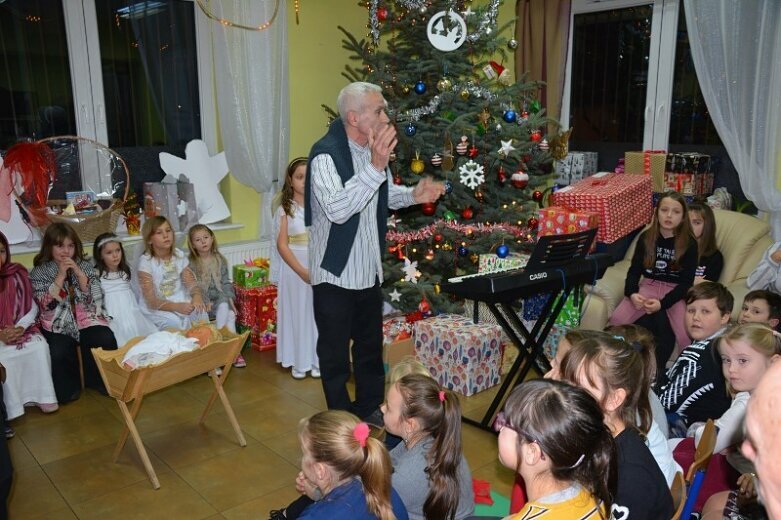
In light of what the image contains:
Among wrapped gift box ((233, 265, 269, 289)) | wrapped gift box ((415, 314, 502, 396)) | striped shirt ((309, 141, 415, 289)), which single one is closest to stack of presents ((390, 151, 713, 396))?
wrapped gift box ((415, 314, 502, 396))

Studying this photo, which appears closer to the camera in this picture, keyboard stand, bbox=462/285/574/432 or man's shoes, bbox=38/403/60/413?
keyboard stand, bbox=462/285/574/432

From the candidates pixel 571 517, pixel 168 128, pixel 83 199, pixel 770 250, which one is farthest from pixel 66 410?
pixel 770 250

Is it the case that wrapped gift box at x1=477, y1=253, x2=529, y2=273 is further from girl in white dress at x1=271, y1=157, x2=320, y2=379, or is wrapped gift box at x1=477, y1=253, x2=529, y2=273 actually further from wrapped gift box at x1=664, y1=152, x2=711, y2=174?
wrapped gift box at x1=664, y1=152, x2=711, y2=174

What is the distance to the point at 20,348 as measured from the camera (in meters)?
3.50

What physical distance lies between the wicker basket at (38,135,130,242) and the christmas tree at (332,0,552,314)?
6.19 ft

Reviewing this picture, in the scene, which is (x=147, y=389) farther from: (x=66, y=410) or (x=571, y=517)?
(x=571, y=517)

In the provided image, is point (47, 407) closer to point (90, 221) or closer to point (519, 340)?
point (90, 221)

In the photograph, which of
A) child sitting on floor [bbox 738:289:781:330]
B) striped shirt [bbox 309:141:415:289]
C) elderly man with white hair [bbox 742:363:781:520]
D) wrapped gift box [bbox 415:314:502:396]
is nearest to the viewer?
elderly man with white hair [bbox 742:363:781:520]

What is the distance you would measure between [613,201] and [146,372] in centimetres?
297

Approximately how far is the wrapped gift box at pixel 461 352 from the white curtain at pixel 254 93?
1713 millimetres

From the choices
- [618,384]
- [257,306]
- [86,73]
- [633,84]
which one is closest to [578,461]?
[618,384]

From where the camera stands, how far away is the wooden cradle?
2783 mm

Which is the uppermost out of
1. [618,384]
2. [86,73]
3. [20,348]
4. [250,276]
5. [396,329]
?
[86,73]

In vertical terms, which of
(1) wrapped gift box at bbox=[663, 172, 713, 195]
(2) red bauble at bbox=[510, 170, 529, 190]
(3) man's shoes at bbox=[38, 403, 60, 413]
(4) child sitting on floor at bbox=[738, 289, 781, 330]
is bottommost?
(3) man's shoes at bbox=[38, 403, 60, 413]
